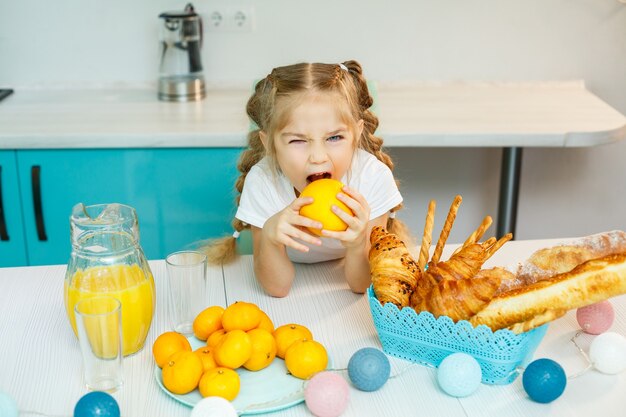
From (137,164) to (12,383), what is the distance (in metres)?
1.18

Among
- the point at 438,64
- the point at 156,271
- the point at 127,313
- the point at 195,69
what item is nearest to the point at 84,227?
the point at 127,313

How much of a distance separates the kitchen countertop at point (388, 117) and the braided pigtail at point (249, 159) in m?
0.49

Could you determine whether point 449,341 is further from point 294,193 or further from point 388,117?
point 388,117

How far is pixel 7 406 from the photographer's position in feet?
2.82

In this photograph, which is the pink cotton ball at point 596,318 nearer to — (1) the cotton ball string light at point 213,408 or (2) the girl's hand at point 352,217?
(2) the girl's hand at point 352,217

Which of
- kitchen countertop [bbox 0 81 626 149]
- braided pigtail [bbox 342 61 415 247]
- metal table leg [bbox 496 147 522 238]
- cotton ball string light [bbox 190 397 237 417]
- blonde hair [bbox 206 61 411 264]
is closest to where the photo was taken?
cotton ball string light [bbox 190 397 237 417]

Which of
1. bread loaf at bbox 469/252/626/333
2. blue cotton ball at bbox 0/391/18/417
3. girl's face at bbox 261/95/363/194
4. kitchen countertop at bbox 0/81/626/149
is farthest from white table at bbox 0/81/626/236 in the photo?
blue cotton ball at bbox 0/391/18/417

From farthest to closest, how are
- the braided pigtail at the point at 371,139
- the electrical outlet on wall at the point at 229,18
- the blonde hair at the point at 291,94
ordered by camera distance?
the electrical outlet on wall at the point at 229,18 → the braided pigtail at the point at 371,139 → the blonde hair at the point at 291,94

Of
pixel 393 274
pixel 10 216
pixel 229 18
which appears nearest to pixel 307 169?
pixel 393 274

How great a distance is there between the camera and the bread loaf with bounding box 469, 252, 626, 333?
92 centimetres

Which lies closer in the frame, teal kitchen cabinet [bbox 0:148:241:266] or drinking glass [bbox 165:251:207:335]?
drinking glass [bbox 165:251:207:335]

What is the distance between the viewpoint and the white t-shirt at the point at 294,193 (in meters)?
1.40

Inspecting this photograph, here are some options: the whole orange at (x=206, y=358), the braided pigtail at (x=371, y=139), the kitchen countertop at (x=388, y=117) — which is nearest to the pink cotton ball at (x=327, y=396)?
the whole orange at (x=206, y=358)

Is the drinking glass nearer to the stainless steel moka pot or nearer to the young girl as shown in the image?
the young girl
